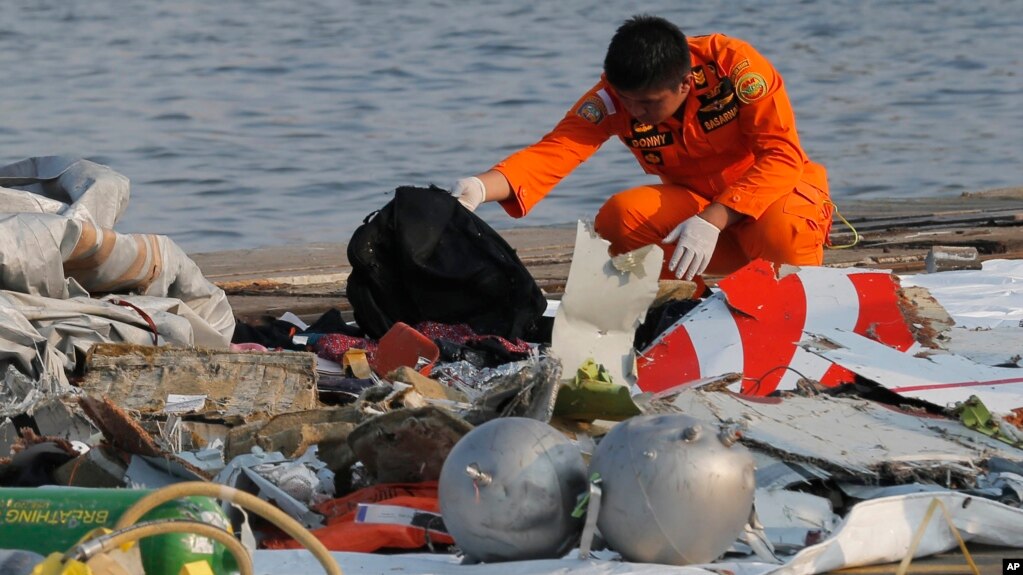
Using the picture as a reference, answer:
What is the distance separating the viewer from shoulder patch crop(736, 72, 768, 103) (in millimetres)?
3734

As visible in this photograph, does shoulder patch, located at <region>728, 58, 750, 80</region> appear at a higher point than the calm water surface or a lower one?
higher

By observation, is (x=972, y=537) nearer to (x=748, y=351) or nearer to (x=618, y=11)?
(x=748, y=351)

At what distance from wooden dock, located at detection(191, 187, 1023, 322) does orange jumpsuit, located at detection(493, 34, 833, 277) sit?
0.48m

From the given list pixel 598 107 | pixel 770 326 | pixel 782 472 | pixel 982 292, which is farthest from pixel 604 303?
pixel 982 292

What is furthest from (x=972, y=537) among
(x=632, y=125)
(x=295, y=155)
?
(x=295, y=155)

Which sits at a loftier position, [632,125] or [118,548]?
[118,548]

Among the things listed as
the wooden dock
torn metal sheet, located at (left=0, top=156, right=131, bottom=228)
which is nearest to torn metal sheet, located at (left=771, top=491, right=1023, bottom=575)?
torn metal sheet, located at (left=0, top=156, right=131, bottom=228)

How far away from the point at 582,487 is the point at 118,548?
61 centimetres

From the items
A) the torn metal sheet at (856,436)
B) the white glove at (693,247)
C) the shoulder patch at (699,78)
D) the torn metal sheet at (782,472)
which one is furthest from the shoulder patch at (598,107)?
the torn metal sheet at (782,472)

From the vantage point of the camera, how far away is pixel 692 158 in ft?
13.0

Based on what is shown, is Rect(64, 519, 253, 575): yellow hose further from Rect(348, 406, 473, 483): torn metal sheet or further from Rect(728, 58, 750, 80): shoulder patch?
Rect(728, 58, 750, 80): shoulder patch

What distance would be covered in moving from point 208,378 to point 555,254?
8.36 ft

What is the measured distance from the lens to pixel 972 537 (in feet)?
6.87

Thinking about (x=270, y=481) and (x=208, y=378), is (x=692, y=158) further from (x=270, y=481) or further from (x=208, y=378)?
(x=270, y=481)
